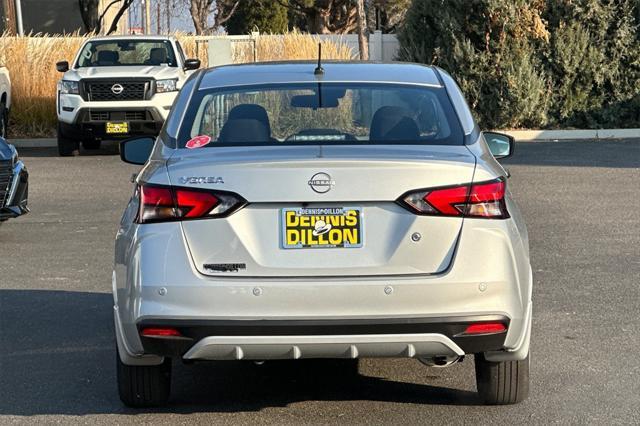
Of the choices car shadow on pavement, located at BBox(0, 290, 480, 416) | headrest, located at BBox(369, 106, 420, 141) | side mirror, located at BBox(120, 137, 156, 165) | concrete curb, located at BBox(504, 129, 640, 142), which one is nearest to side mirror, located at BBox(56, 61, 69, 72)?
concrete curb, located at BBox(504, 129, 640, 142)

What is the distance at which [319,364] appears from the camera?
7.50m

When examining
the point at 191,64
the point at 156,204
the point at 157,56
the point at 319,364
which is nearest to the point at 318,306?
the point at 156,204

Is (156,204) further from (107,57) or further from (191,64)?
(107,57)

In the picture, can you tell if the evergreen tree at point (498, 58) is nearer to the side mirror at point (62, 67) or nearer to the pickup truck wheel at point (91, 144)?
the pickup truck wheel at point (91, 144)

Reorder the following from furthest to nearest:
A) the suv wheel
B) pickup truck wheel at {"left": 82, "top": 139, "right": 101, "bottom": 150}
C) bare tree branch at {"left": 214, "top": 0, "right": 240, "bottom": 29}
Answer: bare tree branch at {"left": 214, "top": 0, "right": 240, "bottom": 29}, pickup truck wheel at {"left": 82, "top": 139, "right": 101, "bottom": 150}, the suv wheel

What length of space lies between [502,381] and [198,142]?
1.77 metres

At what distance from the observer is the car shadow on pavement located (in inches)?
261

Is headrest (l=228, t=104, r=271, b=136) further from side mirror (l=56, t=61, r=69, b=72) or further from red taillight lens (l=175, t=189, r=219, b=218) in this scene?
side mirror (l=56, t=61, r=69, b=72)

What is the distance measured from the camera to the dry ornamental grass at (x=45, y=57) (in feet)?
84.9

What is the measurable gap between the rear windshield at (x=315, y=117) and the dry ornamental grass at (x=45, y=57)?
62.6 ft

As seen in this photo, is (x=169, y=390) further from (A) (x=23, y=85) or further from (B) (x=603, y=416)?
(A) (x=23, y=85)

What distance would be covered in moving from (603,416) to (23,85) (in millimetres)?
21437

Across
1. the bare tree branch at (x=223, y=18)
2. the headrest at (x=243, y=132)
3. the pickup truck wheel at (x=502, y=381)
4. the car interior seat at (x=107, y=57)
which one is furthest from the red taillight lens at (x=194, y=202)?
the bare tree branch at (x=223, y=18)

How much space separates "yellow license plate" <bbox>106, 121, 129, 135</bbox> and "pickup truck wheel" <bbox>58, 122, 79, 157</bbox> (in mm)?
722
